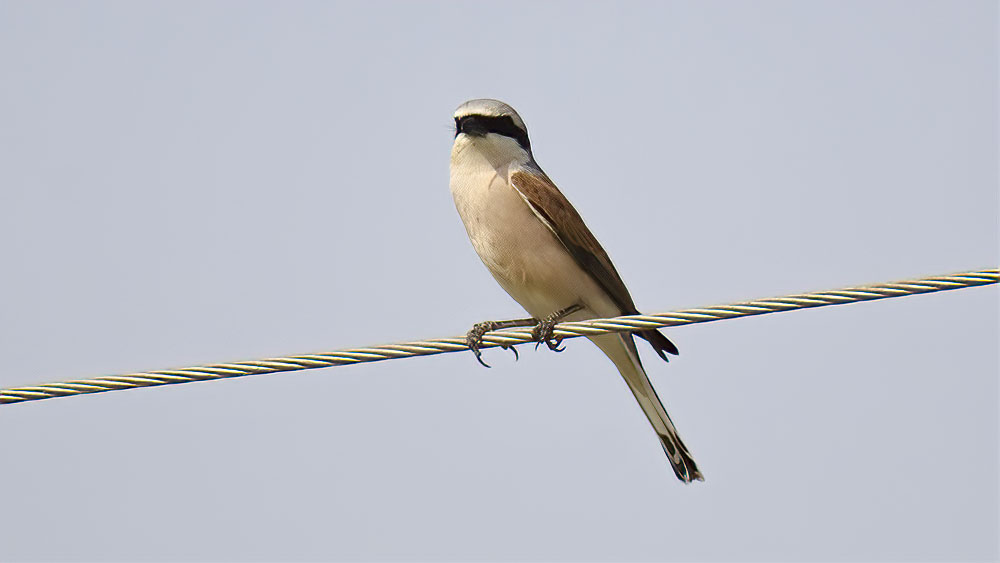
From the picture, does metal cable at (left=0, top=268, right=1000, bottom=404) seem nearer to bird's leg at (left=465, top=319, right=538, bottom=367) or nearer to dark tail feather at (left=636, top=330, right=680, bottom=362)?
bird's leg at (left=465, top=319, right=538, bottom=367)

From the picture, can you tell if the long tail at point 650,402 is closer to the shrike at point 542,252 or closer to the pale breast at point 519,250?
the shrike at point 542,252

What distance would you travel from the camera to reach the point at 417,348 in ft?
14.5

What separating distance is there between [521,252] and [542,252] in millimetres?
125

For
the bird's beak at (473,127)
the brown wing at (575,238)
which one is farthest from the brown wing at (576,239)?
the bird's beak at (473,127)

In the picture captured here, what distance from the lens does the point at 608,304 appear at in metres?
6.33

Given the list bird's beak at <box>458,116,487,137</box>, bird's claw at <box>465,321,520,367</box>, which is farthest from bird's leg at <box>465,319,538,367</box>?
bird's beak at <box>458,116,487,137</box>

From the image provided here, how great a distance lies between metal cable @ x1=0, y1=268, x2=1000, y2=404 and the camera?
4051mm

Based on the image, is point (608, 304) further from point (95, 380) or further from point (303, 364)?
point (95, 380)

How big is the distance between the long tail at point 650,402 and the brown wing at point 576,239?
198 mm

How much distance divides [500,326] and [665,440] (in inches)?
49.8

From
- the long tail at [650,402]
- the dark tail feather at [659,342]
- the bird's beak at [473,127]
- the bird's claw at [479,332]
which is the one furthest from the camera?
the bird's beak at [473,127]

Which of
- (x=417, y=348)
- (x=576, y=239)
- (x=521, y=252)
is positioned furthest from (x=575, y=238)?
(x=417, y=348)

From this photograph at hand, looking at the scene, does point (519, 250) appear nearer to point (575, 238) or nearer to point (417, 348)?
point (575, 238)

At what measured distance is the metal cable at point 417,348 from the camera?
4051 millimetres
